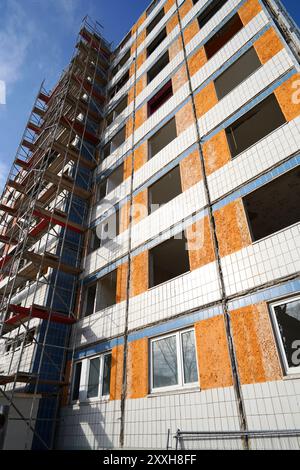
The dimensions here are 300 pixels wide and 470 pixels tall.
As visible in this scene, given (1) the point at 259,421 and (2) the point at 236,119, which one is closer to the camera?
(1) the point at 259,421

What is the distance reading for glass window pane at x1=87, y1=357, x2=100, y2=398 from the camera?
9555mm

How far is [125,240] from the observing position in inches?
445

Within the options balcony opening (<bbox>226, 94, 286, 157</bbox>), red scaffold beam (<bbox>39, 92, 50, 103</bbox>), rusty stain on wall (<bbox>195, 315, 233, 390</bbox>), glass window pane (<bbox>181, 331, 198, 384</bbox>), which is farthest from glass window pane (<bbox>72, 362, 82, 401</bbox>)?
red scaffold beam (<bbox>39, 92, 50, 103</bbox>)

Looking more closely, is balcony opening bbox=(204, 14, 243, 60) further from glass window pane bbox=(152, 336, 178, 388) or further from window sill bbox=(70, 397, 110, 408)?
window sill bbox=(70, 397, 110, 408)

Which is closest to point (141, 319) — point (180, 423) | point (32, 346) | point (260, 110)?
point (180, 423)

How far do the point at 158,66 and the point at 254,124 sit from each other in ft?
28.4

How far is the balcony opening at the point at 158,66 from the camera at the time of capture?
15.2 metres

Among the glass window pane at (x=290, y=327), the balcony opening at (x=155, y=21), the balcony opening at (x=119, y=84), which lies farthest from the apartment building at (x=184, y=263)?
the balcony opening at (x=119, y=84)

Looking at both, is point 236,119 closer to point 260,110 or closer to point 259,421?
point 260,110

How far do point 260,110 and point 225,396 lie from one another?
8.08m

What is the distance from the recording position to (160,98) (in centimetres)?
1414

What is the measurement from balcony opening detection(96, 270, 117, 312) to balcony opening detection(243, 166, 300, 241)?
18.6 ft

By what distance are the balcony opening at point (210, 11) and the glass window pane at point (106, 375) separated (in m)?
14.7
